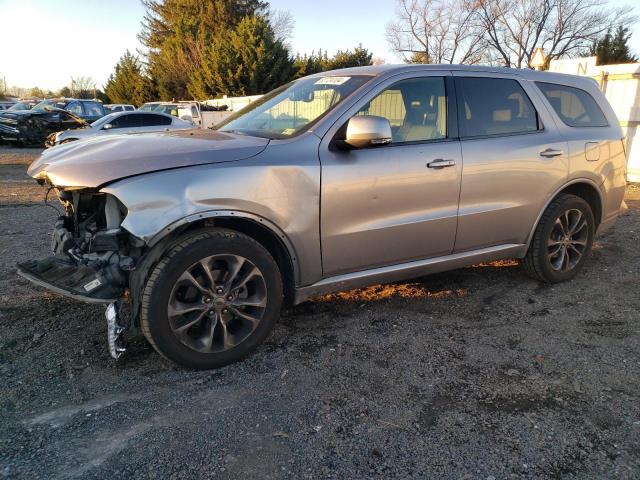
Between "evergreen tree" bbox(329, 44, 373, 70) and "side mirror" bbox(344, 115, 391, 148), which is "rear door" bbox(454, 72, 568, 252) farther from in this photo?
"evergreen tree" bbox(329, 44, 373, 70)

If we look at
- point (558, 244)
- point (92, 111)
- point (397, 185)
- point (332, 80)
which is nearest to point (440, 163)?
point (397, 185)

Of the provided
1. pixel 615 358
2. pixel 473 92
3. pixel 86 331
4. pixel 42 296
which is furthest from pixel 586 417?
pixel 42 296

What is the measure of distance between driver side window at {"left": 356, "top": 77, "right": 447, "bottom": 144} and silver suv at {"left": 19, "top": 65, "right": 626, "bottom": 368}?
1cm

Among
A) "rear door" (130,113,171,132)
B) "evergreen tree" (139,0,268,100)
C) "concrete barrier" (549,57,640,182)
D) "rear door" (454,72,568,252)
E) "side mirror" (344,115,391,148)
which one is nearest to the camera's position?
"side mirror" (344,115,391,148)

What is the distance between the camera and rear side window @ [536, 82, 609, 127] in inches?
171

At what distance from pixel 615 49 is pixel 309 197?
39991 mm

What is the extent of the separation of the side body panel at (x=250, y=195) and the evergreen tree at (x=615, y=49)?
3866 centimetres

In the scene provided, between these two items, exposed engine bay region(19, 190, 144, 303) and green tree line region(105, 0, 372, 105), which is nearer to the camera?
exposed engine bay region(19, 190, 144, 303)

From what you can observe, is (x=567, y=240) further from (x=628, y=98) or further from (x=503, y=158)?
(x=628, y=98)

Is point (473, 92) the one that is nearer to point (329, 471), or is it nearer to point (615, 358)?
point (615, 358)

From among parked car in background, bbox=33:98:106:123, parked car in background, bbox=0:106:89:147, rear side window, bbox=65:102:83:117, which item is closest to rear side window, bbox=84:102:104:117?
parked car in background, bbox=33:98:106:123

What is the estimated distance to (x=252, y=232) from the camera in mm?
3166

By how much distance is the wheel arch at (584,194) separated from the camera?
14.0ft

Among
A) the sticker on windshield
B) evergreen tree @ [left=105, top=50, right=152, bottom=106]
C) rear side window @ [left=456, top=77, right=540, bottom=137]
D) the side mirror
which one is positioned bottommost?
the side mirror
